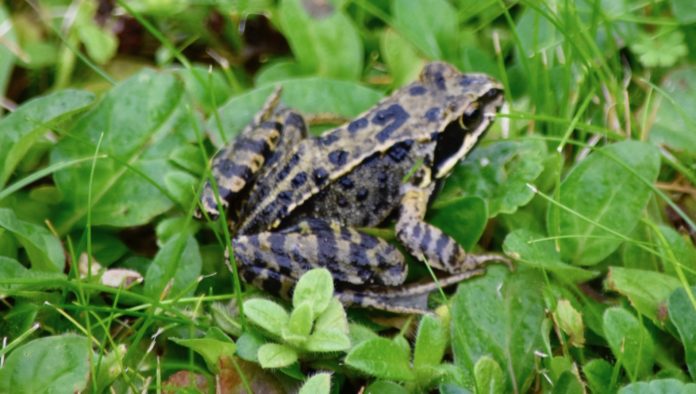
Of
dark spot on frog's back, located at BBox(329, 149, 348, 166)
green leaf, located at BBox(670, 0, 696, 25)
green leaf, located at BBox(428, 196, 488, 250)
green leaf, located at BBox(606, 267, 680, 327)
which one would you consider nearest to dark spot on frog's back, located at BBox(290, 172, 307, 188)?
dark spot on frog's back, located at BBox(329, 149, 348, 166)

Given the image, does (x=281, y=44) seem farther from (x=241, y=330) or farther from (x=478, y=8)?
(x=241, y=330)

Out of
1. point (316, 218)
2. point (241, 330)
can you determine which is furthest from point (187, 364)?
point (316, 218)

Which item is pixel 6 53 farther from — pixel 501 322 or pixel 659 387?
pixel 659 387

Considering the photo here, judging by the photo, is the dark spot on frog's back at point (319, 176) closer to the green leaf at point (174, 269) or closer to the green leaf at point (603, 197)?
the green leaf at point (174, 269)

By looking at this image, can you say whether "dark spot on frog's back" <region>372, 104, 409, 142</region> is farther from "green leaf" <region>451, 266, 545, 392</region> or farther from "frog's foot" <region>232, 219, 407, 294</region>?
"green leaf" <region>451, 266, 545, 392</region>

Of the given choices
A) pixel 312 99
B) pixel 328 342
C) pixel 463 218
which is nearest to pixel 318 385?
pixel 328 342
